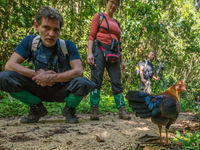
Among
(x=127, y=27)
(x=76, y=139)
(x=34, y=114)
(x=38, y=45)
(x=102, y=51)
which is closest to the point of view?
(x=76, y=139)

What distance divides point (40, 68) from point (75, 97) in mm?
717

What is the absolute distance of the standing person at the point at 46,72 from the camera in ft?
9.11

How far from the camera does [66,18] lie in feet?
19.8

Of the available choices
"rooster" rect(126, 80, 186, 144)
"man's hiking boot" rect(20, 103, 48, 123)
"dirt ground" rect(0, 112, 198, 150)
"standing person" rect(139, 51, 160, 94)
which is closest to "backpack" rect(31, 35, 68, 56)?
"man's hiking boot" rect(20, 103, 48, 123)

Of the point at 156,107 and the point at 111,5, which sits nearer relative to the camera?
the point at 156,107

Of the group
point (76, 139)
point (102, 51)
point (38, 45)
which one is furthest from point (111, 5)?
point (76, 139)

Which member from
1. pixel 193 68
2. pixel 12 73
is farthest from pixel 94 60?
pixel 193 68

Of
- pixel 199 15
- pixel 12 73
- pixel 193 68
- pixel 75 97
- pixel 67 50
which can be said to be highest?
pixel 199 15

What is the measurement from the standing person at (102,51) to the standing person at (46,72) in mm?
458

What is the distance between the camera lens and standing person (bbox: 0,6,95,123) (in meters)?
2.78

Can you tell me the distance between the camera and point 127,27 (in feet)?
21.0

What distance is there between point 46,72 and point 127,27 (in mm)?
4313

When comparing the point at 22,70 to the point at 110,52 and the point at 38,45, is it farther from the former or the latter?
the point at 110,52

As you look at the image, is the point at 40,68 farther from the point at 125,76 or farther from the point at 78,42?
the point at 125,76
